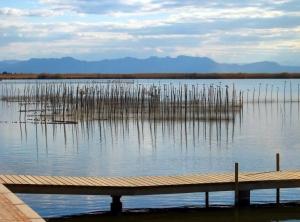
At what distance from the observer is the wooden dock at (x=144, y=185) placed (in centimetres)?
1442

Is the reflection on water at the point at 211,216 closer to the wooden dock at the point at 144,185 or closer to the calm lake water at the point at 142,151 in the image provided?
the wooden dock at the point at 144,185

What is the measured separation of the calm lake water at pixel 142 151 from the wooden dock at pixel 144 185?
0.85 metres

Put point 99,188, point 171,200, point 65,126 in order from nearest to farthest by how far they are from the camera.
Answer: point 99,188 < point 171,200 < point 65,126

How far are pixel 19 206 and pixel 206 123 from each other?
30.6 metres

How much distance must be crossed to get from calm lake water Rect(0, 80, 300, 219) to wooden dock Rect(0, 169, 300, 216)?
2.79 feet

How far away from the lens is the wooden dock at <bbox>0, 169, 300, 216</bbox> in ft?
47.3

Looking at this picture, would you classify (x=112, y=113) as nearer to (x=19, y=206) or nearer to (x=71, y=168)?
(x=71, y=168)

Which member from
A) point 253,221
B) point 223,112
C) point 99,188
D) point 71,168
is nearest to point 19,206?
point 99,188

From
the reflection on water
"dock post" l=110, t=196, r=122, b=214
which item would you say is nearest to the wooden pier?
"dock post" l=110, t=196, r=122, b=214

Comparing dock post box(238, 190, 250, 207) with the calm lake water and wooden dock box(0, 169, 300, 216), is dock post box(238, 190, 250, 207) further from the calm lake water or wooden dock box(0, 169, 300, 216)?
the calm lake water

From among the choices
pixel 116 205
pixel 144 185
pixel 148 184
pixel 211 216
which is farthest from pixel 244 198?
pixel 116 205

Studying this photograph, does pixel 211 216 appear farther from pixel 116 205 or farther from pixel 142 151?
pixel 142 151

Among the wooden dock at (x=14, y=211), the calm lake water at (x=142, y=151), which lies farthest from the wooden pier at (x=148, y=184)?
the wooden dock at (x=14, y=211)

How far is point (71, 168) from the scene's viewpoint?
22.4m
